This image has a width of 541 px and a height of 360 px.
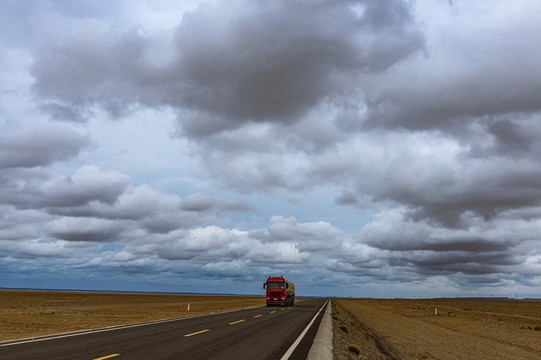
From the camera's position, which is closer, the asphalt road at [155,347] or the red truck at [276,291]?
the asphalt road at [155,347]

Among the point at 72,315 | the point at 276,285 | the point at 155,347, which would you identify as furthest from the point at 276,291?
the point at 155,347

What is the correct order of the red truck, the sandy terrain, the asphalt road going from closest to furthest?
the asphalt road, the sandy terrain, the red truck

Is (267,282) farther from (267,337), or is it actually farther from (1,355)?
(1,355)

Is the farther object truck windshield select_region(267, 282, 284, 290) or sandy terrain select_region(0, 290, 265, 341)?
truck windshield select_region(267, 282, 284, 290)

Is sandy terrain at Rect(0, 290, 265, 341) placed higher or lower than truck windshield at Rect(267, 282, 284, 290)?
lower

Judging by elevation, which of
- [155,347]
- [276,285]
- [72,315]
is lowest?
[72,315]

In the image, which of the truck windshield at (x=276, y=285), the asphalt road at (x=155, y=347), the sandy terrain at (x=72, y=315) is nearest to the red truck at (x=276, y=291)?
the truck windshield at (x=276, y=285)

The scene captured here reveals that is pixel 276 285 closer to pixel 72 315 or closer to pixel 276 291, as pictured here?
pixel 276 291

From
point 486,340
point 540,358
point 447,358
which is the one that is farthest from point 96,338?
point 486,340

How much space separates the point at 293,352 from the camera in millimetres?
13125

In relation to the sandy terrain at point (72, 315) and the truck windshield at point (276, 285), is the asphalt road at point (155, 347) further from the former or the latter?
the truck windshield at point (276, 285)

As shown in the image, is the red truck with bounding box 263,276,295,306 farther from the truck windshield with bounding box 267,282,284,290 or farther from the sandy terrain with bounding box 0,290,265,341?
the sandy terrain with bounding box 0,290,265,341

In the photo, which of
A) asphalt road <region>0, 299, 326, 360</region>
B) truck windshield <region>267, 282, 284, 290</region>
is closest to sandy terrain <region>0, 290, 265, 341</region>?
asphalt road <region>0, 299, 326, 360</region>

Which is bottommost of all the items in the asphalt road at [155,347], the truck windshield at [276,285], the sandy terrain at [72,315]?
the sandy terrain at [72,315]
